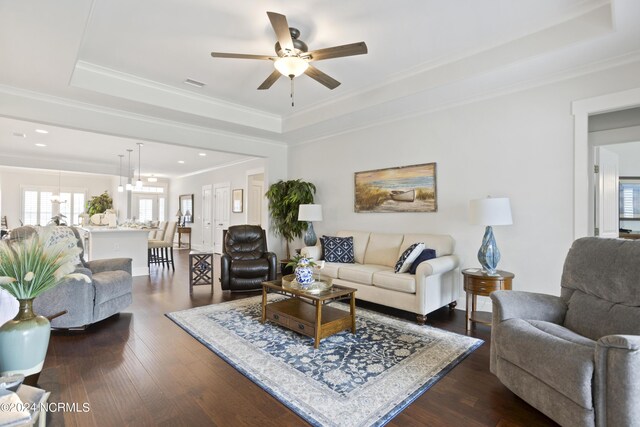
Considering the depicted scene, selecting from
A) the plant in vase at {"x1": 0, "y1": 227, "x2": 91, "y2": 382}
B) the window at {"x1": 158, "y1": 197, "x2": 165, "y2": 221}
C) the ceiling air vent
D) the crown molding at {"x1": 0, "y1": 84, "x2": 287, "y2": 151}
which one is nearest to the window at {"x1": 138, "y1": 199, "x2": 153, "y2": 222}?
the window at {"x1": 158, "y1": 197, "x2": 165, "y2": 221}

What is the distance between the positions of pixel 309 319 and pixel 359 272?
1.27 m

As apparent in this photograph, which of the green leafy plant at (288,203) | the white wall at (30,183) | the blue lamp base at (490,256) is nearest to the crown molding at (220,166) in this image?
the green leafy plant at (288,203)

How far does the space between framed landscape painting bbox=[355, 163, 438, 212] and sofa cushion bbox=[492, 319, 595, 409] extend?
246 centimetres

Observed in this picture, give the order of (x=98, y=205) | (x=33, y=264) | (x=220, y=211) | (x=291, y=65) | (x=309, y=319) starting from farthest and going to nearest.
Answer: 1. (x=220, y=211)
2. (x=98, y=205)
3. (x=309, y=319)
4. (x=291, y=65)
5. (x=33, y=264)

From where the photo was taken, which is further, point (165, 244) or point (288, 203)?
point (165, 244)

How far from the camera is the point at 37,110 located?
12.7 feet

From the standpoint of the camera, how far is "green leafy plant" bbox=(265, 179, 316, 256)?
A: 5914 millimetres

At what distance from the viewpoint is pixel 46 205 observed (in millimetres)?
10883

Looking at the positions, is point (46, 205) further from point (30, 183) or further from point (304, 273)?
point (304, 273)

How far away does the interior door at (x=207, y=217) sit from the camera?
1008cm

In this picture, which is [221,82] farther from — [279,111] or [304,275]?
[304,275]

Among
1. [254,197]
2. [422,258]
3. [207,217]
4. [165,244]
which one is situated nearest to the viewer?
[422,258]

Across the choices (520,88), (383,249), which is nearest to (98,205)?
(383,249)

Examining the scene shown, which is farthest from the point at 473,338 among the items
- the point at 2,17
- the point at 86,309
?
the point at 2,17
